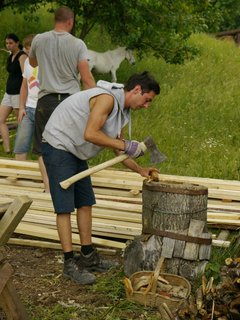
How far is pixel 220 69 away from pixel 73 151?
14050mm

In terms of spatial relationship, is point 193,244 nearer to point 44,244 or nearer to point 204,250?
point 204,250

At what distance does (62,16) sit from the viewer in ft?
23.5

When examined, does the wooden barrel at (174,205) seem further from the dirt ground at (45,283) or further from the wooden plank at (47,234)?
the wooden plank at (47,234)

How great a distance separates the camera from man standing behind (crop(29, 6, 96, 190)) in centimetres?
716

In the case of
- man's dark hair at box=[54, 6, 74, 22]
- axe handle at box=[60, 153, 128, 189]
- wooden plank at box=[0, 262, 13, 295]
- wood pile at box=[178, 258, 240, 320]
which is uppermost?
man's dark hair at box=[54, 6, 74, 22]

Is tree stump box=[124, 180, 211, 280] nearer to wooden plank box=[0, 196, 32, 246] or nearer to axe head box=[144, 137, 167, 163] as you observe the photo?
axe head box=[144, 137, 167, 163]

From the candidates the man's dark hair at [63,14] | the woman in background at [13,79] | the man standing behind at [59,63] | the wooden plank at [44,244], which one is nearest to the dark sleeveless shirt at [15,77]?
the woman in background at [13,79]

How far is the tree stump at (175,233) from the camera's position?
214 inches

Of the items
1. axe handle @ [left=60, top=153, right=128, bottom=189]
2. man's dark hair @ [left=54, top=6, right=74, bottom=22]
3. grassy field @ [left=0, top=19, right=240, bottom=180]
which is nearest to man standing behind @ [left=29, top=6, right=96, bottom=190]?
man's dark hair @ [left=54, top=6, right=74, bottom=22]

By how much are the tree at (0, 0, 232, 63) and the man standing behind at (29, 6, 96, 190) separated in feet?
18.2

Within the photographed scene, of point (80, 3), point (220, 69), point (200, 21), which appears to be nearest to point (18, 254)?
point (80, 3)

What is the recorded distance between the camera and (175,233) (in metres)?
5.45

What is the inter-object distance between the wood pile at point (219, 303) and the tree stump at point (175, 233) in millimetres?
873

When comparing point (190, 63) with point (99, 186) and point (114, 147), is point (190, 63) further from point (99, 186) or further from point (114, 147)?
point (114, 147)
